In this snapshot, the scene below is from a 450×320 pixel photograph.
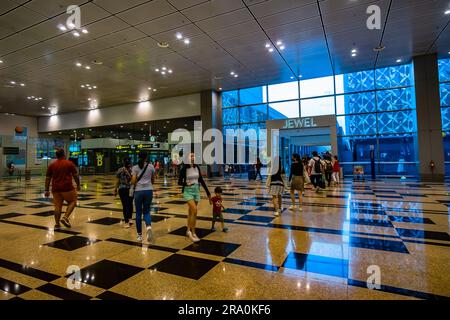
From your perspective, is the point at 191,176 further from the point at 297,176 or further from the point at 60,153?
the point at 297,176

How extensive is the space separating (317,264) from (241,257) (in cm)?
96

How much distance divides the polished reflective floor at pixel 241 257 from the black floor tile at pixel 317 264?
0.04 ft

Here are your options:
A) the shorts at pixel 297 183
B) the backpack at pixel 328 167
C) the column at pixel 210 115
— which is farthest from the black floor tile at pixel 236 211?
the column at pixel 210 115

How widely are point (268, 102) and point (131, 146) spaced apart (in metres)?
18.3

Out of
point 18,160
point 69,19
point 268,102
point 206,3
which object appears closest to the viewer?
point 206,3

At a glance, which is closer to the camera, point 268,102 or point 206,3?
point 206,3

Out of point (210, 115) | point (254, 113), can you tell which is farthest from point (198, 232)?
point (254, 113)

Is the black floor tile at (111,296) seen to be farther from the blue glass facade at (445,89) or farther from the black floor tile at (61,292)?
the blue glass facade at (445,89)

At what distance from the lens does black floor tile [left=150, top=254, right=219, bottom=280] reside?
297cm

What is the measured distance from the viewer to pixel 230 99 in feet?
64.8

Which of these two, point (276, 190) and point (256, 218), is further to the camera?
point (276, 190)

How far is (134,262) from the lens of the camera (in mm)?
3336

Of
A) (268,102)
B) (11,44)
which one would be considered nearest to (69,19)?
(11,44)

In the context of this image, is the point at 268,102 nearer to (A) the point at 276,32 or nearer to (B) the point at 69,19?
(A) the point at 276,32
